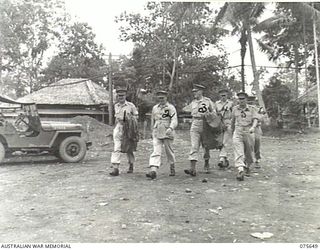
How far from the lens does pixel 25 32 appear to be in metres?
26.2

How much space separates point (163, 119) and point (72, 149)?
3.31 meters

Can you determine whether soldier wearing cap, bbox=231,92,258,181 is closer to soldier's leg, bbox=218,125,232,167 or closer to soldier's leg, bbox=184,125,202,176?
soldier's leg, bbox=184,125,202,176

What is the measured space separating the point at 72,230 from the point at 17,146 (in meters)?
5.13

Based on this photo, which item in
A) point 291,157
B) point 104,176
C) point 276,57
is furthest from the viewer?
point 276,57

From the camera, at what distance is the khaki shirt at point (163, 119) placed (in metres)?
7.19

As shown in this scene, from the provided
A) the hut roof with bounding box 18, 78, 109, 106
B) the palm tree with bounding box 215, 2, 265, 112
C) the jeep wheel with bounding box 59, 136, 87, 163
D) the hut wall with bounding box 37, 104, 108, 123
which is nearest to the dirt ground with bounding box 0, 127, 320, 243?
the jeep wheel with bounding box 59, 136, 87, 163

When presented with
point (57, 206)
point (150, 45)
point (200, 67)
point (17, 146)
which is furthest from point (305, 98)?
point (57, 206)

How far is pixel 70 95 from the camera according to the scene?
24.1m

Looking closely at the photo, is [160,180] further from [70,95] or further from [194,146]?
[70,95]

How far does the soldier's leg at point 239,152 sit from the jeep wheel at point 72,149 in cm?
405

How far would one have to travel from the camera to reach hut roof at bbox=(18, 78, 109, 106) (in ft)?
77.8

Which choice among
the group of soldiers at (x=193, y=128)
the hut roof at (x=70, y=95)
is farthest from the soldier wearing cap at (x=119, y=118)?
the hut roof at (x=70, y=95)

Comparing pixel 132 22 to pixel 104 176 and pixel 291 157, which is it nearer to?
pixel 291 157

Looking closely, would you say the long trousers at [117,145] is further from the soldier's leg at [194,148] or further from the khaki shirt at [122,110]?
the soldier's leg at [194,148]
